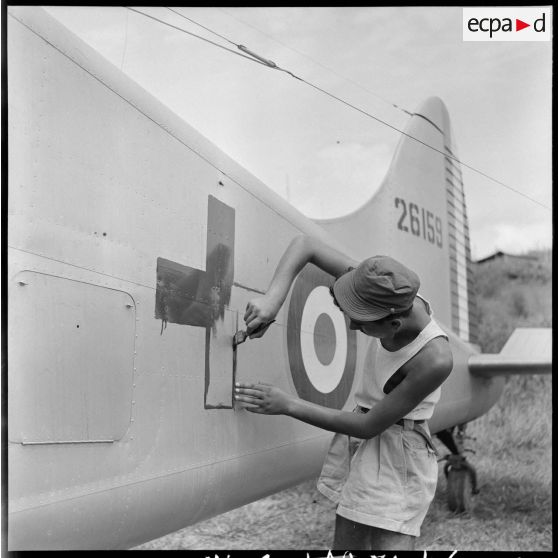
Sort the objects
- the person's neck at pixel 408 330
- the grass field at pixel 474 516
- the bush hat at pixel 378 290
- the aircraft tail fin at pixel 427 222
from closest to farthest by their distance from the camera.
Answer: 1. the bush hat at pixel 378 290
2. the person's neck at pixel 408 330
3. the aircraft tail fin at pixel 427 222
4. the grass field at pixel 474 516

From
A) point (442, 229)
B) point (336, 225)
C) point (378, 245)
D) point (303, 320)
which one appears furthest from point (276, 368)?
point (442, 229)

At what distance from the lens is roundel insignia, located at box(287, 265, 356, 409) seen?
279 centimetres

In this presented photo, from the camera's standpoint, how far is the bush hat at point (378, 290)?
1803 mm

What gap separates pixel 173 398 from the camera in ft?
6.45

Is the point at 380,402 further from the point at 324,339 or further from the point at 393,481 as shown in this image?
the point at 324,339

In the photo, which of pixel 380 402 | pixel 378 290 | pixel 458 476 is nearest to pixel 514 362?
pixel 458 476

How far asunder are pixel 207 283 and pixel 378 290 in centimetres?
62

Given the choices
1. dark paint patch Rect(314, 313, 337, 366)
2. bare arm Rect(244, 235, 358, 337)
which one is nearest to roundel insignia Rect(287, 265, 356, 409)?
dark paint patch Rect(314, 313, 337, 366)

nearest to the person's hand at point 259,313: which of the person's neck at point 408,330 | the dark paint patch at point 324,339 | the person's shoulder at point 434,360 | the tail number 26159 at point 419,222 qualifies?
the person's neck at point 408,330

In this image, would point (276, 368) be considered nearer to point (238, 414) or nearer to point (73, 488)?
point (238, 414)

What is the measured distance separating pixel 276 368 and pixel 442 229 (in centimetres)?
316

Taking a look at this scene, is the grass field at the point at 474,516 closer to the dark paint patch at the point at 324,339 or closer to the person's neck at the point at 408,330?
the dark paint patch at the point at 324,339

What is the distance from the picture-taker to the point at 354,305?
187cm

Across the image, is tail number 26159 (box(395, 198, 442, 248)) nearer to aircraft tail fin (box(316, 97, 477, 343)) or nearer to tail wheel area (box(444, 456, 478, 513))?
aircraft tail fin (box(316, 97, 477, 343))
